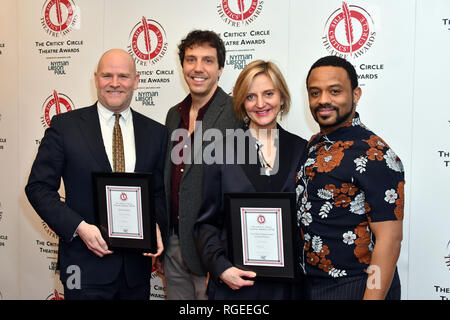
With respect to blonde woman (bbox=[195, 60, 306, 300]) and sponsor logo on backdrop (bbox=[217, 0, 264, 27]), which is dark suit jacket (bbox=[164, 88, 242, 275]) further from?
sponsor logo on backdrop (bbox=[217, 0, 264, 27])

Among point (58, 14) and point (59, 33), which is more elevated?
point (58, 14)

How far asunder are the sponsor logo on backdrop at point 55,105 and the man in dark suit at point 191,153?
58.1 inches

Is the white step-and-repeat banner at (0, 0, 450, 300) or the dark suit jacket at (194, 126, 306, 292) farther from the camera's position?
the white step-and-repeat banner at (0, 0, 450, 300)

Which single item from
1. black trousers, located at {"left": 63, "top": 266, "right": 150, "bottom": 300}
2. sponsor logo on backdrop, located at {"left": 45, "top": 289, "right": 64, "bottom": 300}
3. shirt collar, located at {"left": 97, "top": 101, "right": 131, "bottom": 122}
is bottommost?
sponsor logo on backdrop, located at {"left": 45, "top": 289, "right": 64, "bottom": 300}

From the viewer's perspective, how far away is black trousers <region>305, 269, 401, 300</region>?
1878 millimetres

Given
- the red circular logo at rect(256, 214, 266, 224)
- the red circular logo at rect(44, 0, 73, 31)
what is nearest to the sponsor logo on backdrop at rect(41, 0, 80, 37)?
the red circular logo at rect(44, 0, 73, 31)

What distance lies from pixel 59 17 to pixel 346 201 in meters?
3.12

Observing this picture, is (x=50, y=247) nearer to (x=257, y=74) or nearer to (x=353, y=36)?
(x=257, y=74)

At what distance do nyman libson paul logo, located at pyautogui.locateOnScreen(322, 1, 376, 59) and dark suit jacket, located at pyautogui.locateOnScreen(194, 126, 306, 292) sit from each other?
117 cm

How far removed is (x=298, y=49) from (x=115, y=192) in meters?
1.72

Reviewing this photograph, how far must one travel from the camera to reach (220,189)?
209 centimetres

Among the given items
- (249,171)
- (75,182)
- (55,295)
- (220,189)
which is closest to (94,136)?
(75,182)

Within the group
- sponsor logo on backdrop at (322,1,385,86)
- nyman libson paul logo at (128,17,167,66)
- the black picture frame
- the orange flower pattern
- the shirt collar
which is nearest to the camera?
the orange flower pattern

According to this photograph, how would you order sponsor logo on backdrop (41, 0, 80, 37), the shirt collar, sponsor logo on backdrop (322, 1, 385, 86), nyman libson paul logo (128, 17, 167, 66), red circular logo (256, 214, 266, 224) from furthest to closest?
sponsor logo on backdrop (41, 0, 80, 37)
nyman libson paul logo (128, 17, 167, 66)
sponsor logo on backdrop (322, 1, 385, 86)
the shirt collar
red circular logo (256, 214, 266, 224)
